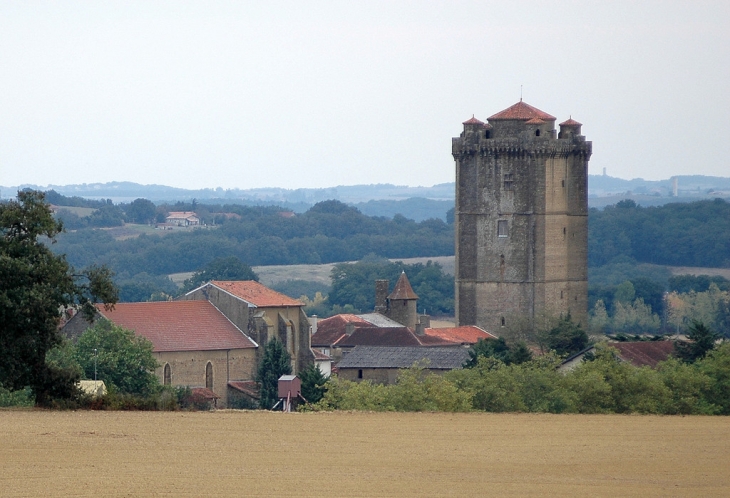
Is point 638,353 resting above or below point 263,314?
below

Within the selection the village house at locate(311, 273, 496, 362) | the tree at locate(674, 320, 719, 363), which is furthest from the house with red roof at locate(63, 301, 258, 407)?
the tree at locate(674, 320, 719, 363)

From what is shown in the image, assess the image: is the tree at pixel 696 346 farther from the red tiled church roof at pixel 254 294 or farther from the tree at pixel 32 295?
the tree at pixel 32 295

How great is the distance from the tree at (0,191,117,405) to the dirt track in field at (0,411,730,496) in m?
1.32

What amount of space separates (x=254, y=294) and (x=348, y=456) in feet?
157

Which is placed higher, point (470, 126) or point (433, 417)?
point (470, 126)

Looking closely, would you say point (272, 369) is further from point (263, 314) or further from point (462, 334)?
point (462, 334)

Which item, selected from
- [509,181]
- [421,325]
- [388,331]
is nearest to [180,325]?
[388,331]

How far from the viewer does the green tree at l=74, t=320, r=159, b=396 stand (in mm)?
65125

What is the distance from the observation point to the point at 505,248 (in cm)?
9206

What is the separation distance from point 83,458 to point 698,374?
1137 inches

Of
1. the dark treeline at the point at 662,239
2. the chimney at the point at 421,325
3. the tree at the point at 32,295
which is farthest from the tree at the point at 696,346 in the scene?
the dark treeline at the point at 662,239

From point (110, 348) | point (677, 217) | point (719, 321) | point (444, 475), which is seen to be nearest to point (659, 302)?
point (719, 321)

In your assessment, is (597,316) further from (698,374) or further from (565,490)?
(565,490)

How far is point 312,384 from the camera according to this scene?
2813 inches
